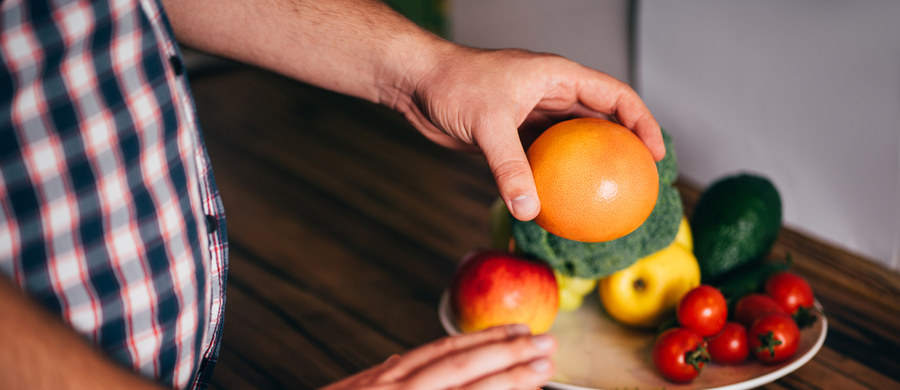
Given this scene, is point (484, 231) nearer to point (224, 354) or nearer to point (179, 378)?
point (224, 354)

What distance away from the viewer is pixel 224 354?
1.07 meters

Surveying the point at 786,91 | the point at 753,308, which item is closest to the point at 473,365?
the point at 753,308

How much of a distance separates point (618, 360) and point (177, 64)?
26.8 inches

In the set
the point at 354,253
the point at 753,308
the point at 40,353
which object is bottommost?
the point at 354,253

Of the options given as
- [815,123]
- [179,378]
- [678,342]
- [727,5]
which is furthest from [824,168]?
[179,378]

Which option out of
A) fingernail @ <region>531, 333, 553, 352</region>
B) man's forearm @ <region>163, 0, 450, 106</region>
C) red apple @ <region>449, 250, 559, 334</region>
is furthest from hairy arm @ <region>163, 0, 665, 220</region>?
fingernail @ <region>531, 333, 553, 352</region>

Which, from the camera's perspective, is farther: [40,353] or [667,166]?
[667,166]

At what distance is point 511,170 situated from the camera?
0.76m

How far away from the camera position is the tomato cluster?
86 centimetres

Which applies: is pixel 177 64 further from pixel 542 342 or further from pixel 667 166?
pixel 667 166

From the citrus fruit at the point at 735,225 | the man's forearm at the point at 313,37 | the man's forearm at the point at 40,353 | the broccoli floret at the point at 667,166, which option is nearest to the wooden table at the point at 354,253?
the citrus fruit at the point at 735,225

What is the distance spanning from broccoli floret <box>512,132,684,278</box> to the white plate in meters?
0.10

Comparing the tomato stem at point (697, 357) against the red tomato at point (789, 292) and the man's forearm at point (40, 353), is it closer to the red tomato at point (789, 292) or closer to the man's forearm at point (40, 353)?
the red tomato at point (789, 292)

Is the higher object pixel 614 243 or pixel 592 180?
pixel 592 180
